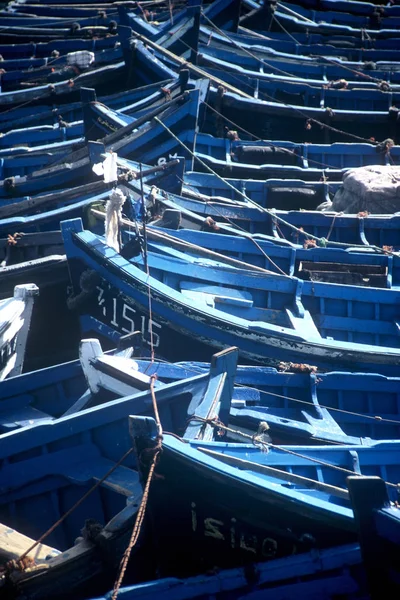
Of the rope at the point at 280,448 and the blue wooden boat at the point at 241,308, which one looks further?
the blue wooden boat at the point at 241,308

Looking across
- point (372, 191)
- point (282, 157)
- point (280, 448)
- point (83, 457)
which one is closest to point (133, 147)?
point (282, 157)

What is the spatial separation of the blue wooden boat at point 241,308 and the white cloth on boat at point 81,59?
8.13 meters

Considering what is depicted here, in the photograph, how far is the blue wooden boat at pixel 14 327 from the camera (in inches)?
292

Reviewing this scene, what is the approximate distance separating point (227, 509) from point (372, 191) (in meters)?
6.81

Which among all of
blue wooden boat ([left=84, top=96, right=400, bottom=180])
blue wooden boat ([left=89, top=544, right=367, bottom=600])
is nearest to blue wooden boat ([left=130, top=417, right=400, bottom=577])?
blue wooden boat ([left=89, top=544, right=367, bottom=600])

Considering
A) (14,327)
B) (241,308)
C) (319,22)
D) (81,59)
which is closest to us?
(14,327)

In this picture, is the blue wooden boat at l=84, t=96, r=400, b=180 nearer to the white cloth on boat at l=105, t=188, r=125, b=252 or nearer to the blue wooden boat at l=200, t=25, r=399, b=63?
the white cloth on boat at l=105, t=188, r=125, b=252

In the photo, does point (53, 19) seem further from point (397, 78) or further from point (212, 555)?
point (212, 555)

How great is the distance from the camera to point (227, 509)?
4.93 meters

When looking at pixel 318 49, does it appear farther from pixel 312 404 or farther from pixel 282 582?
pixel 282 582

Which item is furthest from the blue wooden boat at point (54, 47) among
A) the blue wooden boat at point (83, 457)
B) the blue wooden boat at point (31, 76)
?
the blue wooden boat at point (83, 457)

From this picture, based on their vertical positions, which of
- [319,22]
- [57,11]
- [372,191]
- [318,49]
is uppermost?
[57,11]

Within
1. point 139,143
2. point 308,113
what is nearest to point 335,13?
point 308,113

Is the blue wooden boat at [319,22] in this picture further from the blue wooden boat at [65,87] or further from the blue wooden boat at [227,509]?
the blue wooden boat at [227,509]
